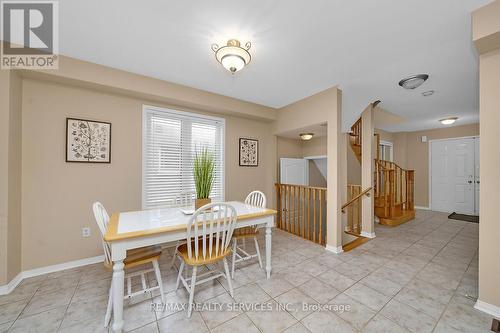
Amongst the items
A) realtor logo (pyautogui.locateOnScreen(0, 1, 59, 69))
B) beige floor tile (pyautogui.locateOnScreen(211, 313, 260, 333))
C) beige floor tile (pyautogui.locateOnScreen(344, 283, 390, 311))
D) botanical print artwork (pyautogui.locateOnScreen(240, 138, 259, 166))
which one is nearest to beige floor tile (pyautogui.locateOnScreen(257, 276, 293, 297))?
beige floor tile (pyautogui.locateOnScreen(211, 313, 260, 333))

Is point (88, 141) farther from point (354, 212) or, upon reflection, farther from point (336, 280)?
point (354, 212)

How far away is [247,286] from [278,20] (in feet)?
8.61

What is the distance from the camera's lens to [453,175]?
5402mm

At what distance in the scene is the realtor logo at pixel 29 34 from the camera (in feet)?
5.30

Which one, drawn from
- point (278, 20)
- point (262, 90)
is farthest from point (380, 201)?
point (278, 20)

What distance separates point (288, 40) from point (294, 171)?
10.1 feet

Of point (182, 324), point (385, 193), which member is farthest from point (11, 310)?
point (385, 193)

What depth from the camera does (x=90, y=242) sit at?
2545 millimetres

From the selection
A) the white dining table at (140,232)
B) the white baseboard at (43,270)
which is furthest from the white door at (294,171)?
the white baseboard at (43,270)

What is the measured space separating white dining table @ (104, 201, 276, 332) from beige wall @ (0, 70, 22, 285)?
1094 mm

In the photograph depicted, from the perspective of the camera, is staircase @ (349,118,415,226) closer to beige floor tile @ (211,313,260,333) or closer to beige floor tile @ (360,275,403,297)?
→ beige floor tile @ (360,275,403,297)

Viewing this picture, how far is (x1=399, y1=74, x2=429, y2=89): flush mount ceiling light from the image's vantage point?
2660 mm

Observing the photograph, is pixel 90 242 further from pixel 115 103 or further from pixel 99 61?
pixel 99 61

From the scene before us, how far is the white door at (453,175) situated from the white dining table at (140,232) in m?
6.38
